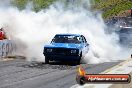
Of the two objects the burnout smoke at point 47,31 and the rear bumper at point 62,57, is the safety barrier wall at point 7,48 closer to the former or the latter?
the burnout smoke at point 47,31

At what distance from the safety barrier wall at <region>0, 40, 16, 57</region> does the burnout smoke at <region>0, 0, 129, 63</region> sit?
1.63ft

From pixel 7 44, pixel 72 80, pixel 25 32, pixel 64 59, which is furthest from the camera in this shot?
pixel 25 32

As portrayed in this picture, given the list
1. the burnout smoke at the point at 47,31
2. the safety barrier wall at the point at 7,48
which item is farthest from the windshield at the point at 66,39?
the safety barrier wall at the point at 7,48

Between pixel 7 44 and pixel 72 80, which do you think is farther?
pixel 7 44

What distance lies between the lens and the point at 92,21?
32.2 metres

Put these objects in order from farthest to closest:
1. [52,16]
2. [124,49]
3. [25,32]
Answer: [52,16], [124,49], [25,32]

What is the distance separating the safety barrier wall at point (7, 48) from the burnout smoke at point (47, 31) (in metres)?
0.50

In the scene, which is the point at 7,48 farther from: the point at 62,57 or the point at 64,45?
the point at 62,57

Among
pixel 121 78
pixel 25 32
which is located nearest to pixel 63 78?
pixel 121 78

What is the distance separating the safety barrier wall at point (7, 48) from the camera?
23.4 m

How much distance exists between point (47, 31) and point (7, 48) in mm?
3176

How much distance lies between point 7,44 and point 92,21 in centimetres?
998

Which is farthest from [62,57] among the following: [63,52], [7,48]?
[7,48]

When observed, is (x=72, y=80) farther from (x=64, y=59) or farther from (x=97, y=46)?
(x=97, y=46)
